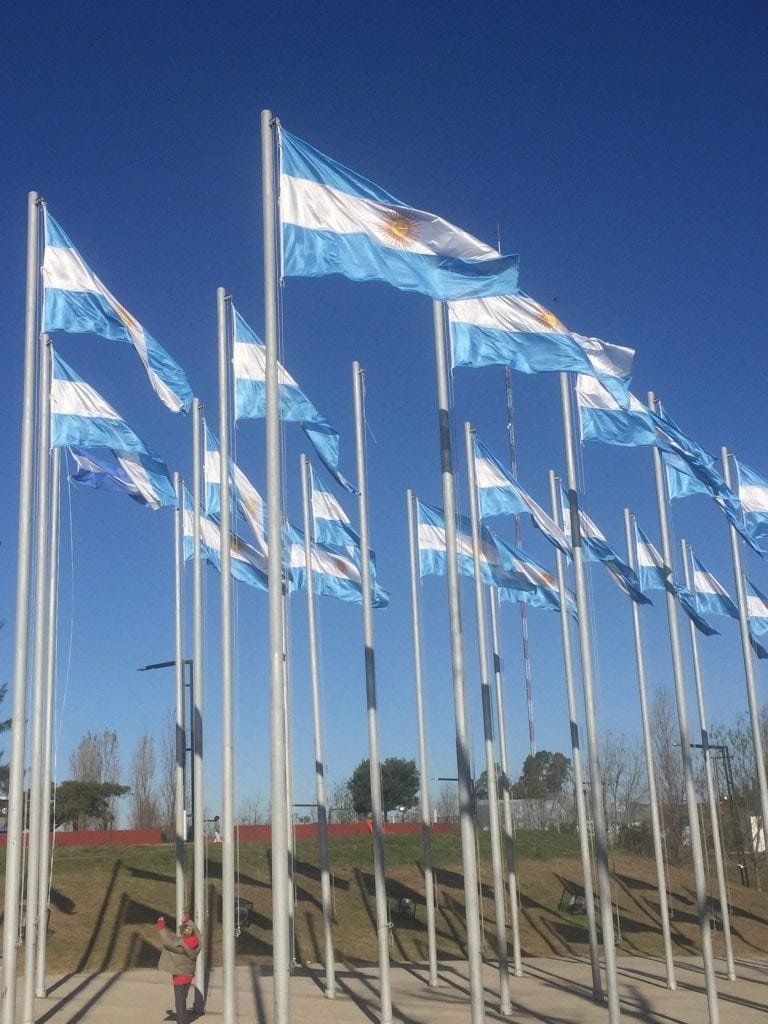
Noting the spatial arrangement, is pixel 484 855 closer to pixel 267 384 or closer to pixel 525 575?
pixel 525 575

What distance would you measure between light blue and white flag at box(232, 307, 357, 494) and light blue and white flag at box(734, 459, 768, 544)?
944 centimetres

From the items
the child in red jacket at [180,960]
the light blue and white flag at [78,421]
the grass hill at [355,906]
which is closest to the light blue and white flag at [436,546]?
the light blue and white flag at [78,421]

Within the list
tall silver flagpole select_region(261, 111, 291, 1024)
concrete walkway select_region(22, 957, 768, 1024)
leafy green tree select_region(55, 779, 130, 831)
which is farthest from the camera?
leafy green tree select_region(55, 779, 130, 831)

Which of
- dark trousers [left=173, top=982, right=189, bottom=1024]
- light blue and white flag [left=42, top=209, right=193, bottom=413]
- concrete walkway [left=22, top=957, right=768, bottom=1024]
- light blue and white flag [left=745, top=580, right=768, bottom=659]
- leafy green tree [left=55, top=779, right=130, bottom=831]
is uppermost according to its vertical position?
light blue and white flag [left=42, top=209, right=193, bottom=413]

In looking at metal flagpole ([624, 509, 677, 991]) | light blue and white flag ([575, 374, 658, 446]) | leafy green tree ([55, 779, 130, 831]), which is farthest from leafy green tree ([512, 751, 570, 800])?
light blue and white flag ([575, 374, 658, 446])

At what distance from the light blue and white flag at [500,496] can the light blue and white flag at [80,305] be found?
24.4ft

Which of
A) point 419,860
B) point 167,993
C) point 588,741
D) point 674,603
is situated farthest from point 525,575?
point 419,860

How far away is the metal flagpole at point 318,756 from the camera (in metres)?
21.0

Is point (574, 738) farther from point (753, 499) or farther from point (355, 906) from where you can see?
point (355, 906)

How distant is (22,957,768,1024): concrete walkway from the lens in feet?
61.5

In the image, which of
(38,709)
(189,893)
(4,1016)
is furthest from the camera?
(189,893)

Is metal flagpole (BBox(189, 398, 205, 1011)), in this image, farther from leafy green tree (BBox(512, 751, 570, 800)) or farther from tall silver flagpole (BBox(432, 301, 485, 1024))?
leafy green tree (BBox(512, 751, 570, 800))

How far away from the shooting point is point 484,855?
1671 inches

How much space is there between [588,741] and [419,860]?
2719 centimetres
